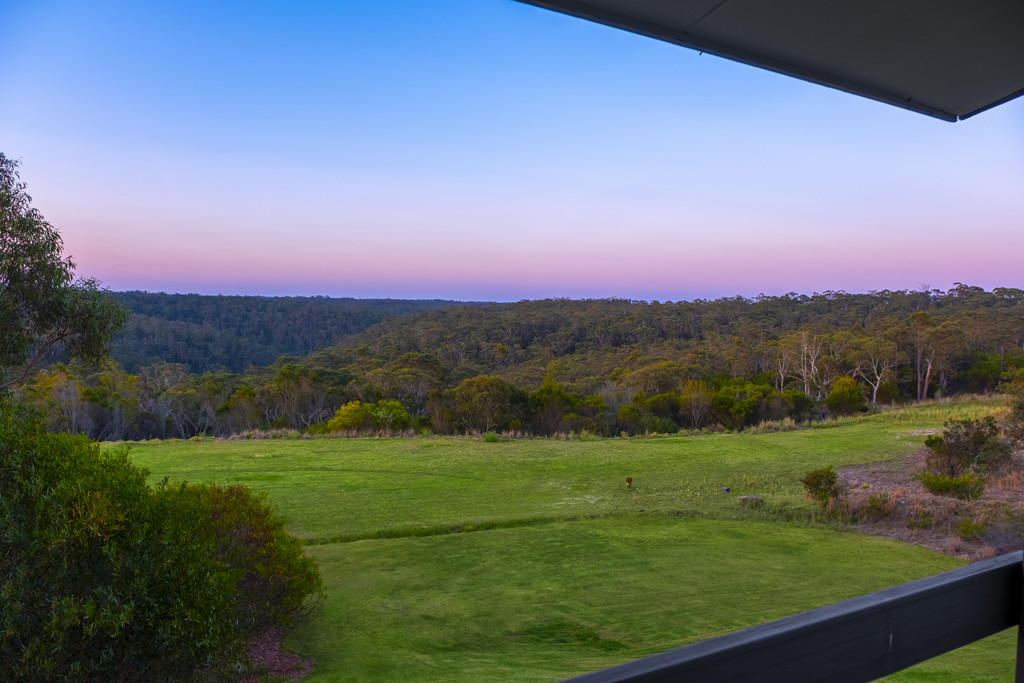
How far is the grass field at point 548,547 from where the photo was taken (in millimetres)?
4887

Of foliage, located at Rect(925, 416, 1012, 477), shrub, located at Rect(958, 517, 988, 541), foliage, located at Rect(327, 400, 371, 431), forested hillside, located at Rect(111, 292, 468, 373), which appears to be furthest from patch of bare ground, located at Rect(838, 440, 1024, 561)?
foliage, located at Rect(327, 400, 371, 431)

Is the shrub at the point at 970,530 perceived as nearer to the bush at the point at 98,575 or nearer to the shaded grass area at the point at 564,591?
the shaded grass area at the point at 564,591

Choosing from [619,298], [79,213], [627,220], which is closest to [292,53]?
[79,213]

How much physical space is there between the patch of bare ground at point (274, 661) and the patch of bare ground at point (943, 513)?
6.46 metres

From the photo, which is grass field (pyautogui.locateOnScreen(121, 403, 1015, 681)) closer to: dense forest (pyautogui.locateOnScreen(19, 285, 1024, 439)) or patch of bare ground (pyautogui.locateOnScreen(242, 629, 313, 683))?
patch of bare ground (pyautogui.locateOnScreen(242, 629, 313, 683))

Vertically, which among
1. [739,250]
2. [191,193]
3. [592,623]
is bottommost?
[592,623]

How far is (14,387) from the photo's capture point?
4852 millimetres

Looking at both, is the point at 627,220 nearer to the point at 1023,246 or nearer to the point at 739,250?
the point at 739,250

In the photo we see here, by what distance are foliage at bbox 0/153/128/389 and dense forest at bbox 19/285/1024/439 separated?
1.20 meters

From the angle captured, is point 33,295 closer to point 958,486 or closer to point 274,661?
point 274,661

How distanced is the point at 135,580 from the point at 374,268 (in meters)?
15.9

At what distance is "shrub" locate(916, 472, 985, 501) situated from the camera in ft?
27.6

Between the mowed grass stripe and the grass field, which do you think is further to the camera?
the mowed grass stripe

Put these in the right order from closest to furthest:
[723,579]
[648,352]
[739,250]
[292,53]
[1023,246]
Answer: [723,579], [1023,246], [292,53], [739,250], [648,352]
